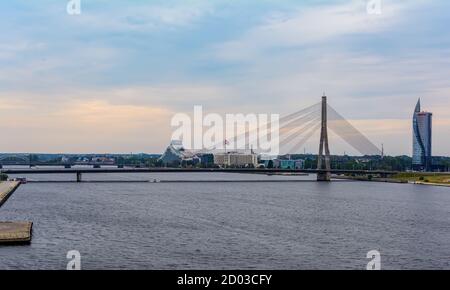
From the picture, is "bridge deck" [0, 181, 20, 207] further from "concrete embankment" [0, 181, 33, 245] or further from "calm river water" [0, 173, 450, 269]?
"concrete embankment" [0, 181, 33, 245]

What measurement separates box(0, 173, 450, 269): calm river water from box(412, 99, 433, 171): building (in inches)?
2848

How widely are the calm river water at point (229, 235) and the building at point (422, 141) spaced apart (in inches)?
2848

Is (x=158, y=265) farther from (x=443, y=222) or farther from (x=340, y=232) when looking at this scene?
(x=443, y=222)

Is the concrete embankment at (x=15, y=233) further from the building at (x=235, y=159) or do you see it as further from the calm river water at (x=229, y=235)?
the building at (x=235, y=159)

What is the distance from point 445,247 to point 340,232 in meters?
3.89

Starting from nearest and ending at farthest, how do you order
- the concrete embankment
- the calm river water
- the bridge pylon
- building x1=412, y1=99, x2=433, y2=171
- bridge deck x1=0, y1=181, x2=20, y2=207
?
the calm river water < the concrete embankment < bridge deck x1=0, y1=181, x2=20, y2=207 < the bridge pylon < building x1=412, y1=99, x2=433, y2=171

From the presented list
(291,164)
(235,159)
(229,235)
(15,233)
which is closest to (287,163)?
(291,164)

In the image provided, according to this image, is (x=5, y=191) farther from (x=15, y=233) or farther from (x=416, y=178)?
(x=416, y=178)

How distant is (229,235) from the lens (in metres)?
19.2

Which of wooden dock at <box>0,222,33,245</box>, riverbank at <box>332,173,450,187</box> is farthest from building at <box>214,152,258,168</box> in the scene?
wooden dock at <box>0,222,33,245</box>

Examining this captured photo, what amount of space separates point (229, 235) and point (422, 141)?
91.1 meters

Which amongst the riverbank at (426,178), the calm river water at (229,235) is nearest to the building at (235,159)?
the riverbank at (426,178)

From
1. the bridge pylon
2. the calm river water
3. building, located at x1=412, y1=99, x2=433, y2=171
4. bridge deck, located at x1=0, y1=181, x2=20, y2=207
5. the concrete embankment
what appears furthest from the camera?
building, located at x1=412, y1=99, x2=433, y2=171

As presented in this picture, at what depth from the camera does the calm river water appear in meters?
14.3
